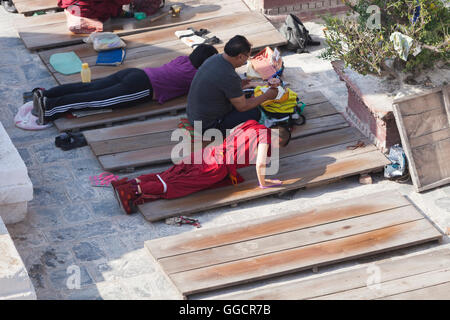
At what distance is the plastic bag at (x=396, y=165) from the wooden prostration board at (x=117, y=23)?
13.1ft

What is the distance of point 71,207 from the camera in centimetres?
704

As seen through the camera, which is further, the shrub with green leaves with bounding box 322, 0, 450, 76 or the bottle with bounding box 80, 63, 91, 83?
the bottle with bounding box 80, 63, 91, 83

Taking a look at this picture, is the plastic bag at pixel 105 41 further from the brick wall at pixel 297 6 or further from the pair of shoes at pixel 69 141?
the brick wall at pixel 297 6

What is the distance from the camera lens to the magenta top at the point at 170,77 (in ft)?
27.8

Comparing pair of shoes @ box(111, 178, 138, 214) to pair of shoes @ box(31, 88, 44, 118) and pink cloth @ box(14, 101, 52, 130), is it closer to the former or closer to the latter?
pink cloth @ box(14, 101, 52, 130)

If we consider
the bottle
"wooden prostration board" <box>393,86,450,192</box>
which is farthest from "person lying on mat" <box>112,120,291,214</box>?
the bottle

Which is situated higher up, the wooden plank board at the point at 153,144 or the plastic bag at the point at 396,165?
the wooden plank board at the point at 153,144

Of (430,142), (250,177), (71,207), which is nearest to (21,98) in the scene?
(71,207)

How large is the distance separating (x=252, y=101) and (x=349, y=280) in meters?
2.32

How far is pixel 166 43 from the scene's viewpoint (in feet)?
32.0

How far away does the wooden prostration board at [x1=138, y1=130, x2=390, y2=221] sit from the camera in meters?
6.96

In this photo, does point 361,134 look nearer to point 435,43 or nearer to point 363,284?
point 435,43

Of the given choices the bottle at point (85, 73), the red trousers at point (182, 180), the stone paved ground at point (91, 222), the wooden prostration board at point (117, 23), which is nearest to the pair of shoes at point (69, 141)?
the stone paved ground at point (91, 222)

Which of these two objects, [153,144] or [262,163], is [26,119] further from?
[262,163]
